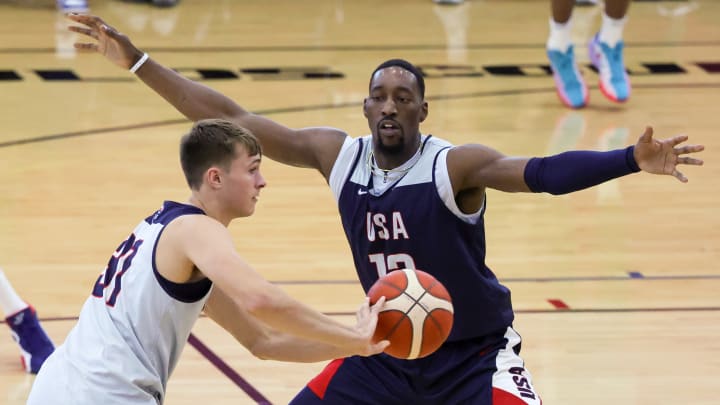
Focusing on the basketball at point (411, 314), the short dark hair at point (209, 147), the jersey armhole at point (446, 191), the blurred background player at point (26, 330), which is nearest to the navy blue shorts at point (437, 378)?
the jersey armhole at point (446, 191)

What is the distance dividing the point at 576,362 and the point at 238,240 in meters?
2.45

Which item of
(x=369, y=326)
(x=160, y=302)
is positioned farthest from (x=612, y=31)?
(x=160, y=302)

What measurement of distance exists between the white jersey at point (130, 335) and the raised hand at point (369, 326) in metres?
0.47

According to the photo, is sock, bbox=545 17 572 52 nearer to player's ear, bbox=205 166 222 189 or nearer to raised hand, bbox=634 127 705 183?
raised hand, bbox=634 127 705 183

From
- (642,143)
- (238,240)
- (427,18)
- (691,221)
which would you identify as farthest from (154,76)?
(427,18)

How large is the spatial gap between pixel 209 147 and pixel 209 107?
148 centimetres

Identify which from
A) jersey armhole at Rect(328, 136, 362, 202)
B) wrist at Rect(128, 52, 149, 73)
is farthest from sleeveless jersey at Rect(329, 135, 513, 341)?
wrist at Rect(128, 52, 149, 73)

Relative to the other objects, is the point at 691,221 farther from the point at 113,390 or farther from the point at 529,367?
the point at 113,390

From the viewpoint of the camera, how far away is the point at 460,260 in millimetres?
4785

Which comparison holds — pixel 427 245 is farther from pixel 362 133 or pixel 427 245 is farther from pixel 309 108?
pixel 309 108

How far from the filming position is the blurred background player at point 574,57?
10789 millimetres

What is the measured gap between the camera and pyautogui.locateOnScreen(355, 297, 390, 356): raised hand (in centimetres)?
392

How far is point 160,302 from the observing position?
388 cm

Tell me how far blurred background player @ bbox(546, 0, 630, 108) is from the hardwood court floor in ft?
0.68
